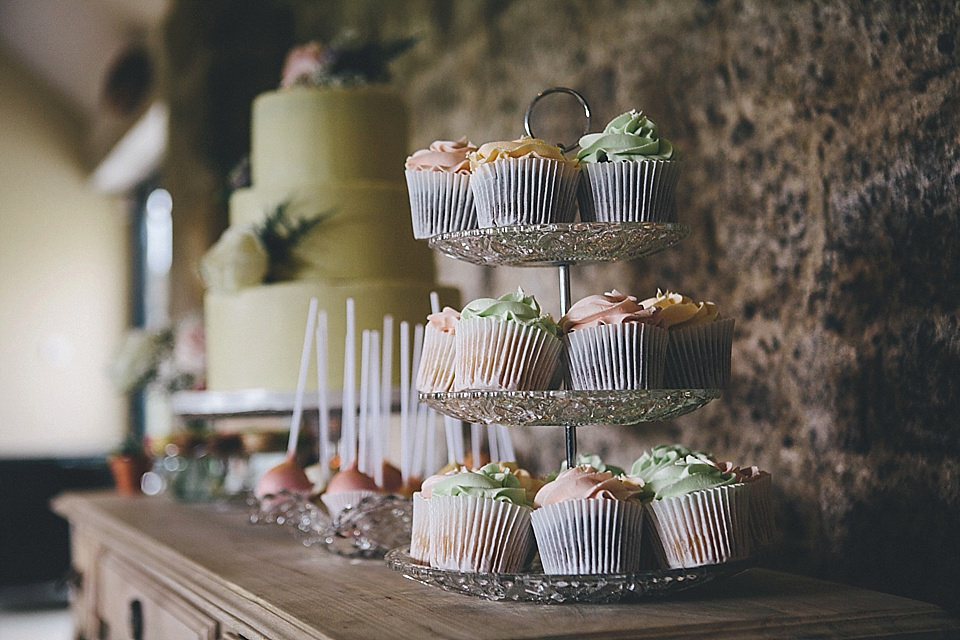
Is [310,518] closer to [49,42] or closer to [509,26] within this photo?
[509,26]

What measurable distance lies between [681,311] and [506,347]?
0.66 feet

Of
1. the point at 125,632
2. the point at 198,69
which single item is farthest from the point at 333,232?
the point at 198,69

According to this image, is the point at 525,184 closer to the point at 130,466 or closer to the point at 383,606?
the point at 383,606

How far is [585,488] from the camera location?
1080 millimetres

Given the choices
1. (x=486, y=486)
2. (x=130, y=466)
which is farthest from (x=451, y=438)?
(x=130, y=466)

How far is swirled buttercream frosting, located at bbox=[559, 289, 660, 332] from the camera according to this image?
112 cm

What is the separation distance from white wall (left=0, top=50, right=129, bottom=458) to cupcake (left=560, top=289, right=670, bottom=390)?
274 inches

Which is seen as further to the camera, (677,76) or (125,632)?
(125,632)

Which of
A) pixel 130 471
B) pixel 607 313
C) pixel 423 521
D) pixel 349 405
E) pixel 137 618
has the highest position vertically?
pixel 607 313

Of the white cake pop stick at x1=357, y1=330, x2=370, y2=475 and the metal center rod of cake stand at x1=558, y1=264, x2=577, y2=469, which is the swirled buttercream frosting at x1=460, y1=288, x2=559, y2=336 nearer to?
the metal center rod of cake stand at x1=558, y1=264, x2=577, y2=469

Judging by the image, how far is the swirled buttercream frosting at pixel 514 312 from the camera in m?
1.12

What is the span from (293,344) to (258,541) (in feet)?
1.24

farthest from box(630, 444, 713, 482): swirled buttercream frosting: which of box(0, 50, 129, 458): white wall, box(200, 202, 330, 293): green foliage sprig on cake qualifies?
box(0, 50, 129, 458): white wall

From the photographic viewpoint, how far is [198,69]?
410cm
